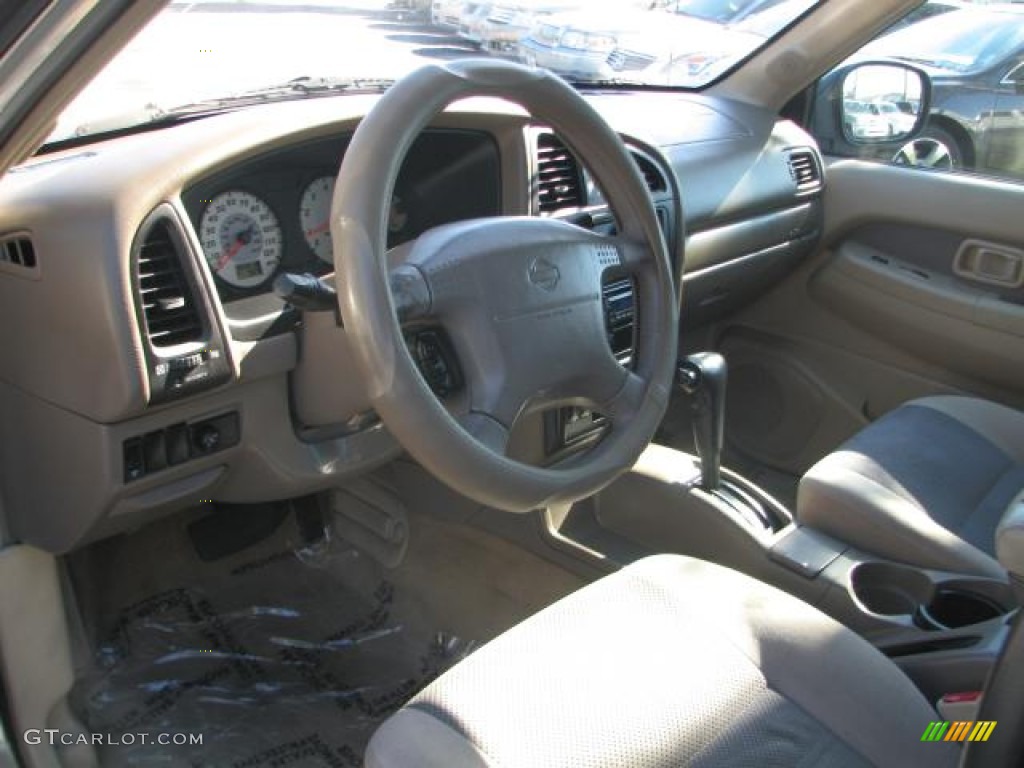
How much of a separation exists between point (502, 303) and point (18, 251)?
698 mm

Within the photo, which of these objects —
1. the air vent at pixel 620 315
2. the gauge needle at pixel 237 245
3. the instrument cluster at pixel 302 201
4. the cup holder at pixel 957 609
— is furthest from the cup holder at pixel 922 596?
the gauge needle at pixel 237 245

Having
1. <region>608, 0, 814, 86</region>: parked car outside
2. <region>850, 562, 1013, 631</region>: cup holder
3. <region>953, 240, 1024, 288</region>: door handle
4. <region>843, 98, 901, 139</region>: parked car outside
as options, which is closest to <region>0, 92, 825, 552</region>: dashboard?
<region>850, 562, 1013, 631</region>: cup holder

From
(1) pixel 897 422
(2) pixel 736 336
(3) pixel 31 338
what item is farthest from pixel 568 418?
(2) pixel 736 336

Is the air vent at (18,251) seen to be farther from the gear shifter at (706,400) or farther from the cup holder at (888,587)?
the cup holder at (888,587)

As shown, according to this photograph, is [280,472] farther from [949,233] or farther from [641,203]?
[949,233]

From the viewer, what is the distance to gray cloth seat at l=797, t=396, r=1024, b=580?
1.83m

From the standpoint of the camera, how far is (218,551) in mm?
2221

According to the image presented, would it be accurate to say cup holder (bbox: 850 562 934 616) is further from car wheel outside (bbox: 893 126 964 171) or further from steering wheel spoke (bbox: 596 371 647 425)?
car wheel outside (bbox: 893 126 964 171)

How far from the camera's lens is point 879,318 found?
281 cm

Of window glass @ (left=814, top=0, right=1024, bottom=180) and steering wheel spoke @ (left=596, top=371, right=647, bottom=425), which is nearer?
steering wheel spoke @ (left=596, top=371, right=647, bottom=425)

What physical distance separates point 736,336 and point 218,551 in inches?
65.5

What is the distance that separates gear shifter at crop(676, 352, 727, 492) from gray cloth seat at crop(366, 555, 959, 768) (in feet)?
1.74
